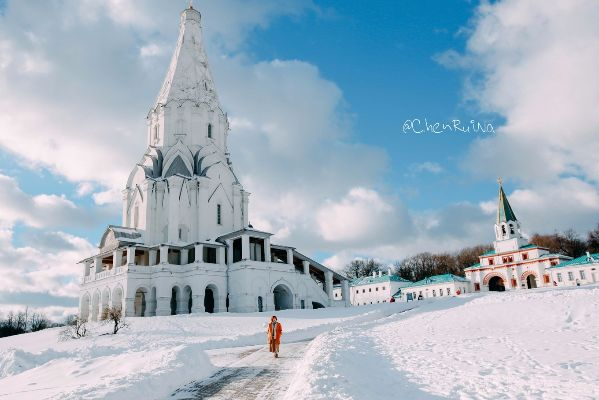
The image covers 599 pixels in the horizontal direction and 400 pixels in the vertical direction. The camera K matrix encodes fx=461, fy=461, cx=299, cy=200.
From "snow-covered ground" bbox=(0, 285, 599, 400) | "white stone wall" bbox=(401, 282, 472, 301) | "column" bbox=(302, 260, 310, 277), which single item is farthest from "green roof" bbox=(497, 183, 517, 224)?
"snow-covered ground" bbox=(0, 285, 599, 400)

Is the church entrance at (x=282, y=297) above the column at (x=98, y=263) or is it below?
below

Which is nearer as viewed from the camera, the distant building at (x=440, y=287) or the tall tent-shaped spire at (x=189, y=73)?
the tall tent-shaped spire at (x=189, y=73)

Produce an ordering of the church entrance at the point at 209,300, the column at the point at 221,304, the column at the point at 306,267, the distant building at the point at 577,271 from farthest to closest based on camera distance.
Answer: the distant building at the point at 577,271 < the column at the point at 306,267 < the church entrance at the point at 209,300 < the column at the point at 221,304

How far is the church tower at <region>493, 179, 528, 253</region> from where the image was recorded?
210 ft

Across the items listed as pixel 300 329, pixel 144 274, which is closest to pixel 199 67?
pixel 144 274

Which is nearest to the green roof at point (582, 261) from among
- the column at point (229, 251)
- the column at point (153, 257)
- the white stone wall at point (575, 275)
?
the white stone wall at point (575, 275)

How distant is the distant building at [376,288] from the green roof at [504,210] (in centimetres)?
1784

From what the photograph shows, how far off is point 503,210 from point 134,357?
62861 millimetres

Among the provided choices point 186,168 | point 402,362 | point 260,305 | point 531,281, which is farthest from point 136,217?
point 531,281

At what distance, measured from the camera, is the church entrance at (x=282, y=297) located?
38.0m

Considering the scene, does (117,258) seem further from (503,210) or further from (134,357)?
(503,210)

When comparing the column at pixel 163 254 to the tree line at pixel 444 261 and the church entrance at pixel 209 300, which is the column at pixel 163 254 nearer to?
the church entrance at pixel 209 300

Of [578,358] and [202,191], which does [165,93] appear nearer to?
[202,191]

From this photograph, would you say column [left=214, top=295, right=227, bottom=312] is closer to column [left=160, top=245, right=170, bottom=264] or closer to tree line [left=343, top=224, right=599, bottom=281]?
Answer: column [left=160, top=245, right=170, bottom=264]
